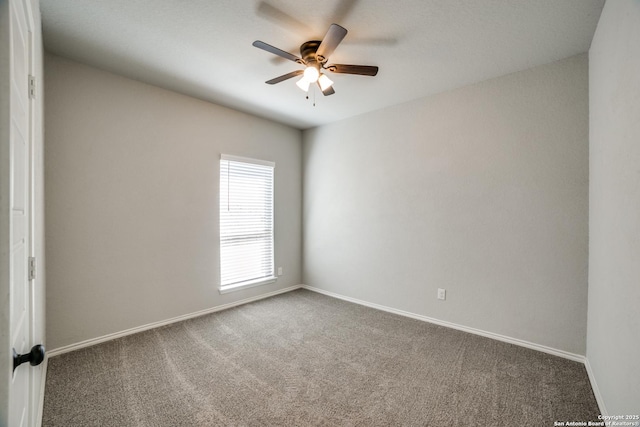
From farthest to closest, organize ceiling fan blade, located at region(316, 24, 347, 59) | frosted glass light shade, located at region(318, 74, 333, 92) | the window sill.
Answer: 1. the window sill
2. frosted glass light shade, located at region(318, 74, 333, 92)
3. ceiling fan blade, located at region(316, 24, 347, 59)

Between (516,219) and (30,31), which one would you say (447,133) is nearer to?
(516,219)

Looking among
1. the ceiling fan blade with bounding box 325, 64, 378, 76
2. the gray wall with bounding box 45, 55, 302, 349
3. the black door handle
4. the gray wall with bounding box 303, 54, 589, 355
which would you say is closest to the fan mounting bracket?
the ceiling fan blade with bounding box 325, 64, 378, 76

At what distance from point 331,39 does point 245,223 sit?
2.73m

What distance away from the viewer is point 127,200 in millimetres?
2908

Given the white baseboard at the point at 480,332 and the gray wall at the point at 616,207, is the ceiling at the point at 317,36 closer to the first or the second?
the gray wall at the point at 616,207

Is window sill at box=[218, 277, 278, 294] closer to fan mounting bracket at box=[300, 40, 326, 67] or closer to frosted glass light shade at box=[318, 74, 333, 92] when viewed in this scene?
frosted glass light shade at box=[318, 74, 333, 92]

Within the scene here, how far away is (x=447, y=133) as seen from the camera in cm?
320

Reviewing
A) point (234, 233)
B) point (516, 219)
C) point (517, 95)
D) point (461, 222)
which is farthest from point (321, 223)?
point (517, 95)

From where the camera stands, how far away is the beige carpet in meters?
1.81

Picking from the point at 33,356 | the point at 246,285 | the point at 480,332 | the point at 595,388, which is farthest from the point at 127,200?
the point at 595,388

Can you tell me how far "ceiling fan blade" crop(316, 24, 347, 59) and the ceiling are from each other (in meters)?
0.20

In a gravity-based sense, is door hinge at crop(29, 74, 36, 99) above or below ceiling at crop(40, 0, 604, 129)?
below

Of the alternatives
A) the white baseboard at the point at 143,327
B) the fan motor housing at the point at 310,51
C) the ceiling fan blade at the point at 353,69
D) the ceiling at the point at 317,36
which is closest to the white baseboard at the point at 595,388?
the ceiling at the point at 317,36

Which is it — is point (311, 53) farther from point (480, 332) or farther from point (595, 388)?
point (595, 388)
